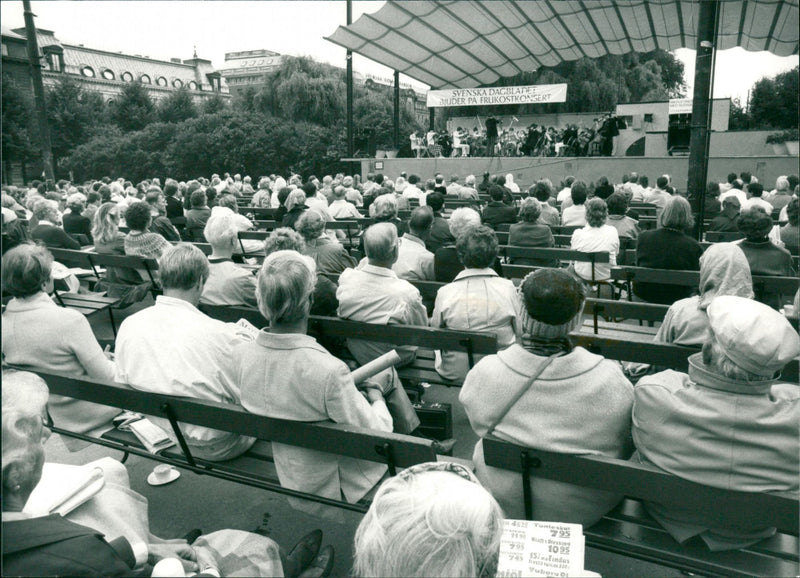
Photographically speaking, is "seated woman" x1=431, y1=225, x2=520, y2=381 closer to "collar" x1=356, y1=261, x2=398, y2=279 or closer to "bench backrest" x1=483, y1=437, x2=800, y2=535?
"collar" x1=356, y1=261, x2=398, y2=279

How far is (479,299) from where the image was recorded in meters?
3.71

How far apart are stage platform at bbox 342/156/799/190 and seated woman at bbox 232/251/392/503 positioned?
15733 mm

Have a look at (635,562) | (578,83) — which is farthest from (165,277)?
(578,83)

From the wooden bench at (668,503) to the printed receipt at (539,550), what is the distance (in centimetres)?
63

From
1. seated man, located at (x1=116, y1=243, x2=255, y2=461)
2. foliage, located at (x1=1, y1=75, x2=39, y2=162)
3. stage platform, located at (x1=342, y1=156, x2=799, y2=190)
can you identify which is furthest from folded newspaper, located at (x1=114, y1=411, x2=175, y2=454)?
foliage, located at (x1=1, y1=75, x2=39, y2=162)

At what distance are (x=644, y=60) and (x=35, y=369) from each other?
39.4 metres

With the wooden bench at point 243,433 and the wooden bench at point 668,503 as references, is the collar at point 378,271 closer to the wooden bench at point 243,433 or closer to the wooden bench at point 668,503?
the wooden bench at point 243,433

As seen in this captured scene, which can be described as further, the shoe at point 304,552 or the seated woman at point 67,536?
the shoe at point 304,552

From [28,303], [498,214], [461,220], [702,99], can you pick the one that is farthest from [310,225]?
[702,99]

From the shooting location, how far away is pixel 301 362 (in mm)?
2406

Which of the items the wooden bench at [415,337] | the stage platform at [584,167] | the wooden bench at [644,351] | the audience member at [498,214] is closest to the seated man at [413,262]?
the wooden bench at [415,337]

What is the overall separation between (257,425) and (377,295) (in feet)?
4.76

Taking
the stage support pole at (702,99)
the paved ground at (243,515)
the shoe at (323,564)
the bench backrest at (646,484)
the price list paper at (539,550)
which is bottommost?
the paved ground at (243,515)

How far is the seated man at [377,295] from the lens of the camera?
3781mm
